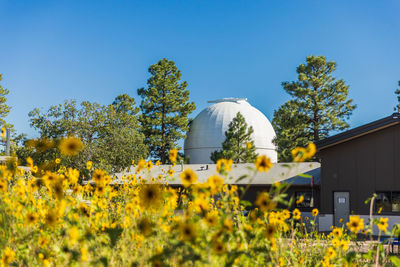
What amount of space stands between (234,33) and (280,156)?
2012cm

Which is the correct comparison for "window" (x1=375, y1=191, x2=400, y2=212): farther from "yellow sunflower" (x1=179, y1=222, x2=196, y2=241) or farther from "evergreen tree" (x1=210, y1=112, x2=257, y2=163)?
"evergreen tree" (x1=210, y1=112, x2=257, y2=163)

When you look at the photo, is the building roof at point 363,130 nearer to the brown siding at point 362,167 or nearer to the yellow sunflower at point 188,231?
the brown siding at point 362,167

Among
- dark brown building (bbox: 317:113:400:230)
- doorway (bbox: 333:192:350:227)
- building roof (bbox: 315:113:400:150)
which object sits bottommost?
doorway (bbox: 333:192:350:227)

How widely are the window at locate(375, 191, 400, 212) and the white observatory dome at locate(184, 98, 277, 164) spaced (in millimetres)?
22624

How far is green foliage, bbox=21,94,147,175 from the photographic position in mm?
28531

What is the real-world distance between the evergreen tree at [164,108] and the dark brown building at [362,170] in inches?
Result: 934

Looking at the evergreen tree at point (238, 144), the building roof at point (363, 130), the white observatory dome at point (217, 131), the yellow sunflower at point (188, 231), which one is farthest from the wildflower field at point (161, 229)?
the white observatory dome at point (217, 131)

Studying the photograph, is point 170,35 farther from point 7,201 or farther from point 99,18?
point 7,201

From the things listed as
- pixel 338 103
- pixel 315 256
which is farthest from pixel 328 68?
pixel 315 256

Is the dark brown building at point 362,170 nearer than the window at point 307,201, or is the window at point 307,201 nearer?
the dark brown building at point 362,170

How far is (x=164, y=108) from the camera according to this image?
41.6 m

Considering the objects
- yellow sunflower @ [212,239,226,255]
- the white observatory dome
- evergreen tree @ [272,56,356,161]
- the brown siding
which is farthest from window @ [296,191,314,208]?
yellow sunflower @ [212,239,226,255]

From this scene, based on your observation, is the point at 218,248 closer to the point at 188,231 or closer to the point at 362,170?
the point at 188,231

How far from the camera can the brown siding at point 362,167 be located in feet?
56.2
